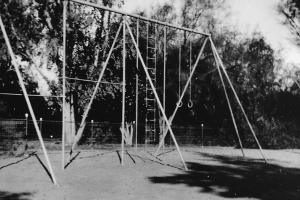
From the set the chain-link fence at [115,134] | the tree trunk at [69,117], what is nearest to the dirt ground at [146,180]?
the tree trunk at [69,117]

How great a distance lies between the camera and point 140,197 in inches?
286

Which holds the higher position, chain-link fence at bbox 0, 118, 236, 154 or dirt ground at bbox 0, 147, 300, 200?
chain-link fence at bbox 0, 118, 236, 154

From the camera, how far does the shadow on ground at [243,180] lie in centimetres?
788

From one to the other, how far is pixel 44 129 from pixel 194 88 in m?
10.8

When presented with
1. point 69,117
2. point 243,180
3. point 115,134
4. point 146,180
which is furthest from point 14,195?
point 115,134

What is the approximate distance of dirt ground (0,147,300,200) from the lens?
752cm

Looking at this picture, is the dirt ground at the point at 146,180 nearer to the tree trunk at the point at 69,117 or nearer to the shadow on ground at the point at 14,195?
the shadow on ground at the point at 14,195

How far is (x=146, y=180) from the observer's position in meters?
9.20

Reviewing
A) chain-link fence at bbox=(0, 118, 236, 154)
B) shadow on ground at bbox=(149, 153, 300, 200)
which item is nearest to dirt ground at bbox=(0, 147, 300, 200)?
shadow on ground at bbox=(149, 153, 300, 200)

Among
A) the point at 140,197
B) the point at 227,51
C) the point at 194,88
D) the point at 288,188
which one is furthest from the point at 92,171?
the point at 227,51

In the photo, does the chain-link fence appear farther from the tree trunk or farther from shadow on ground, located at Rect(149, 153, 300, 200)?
shadow on ground, located at Rect(149, 153, 300, 200)

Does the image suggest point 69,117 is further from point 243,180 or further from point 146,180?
point 243,180

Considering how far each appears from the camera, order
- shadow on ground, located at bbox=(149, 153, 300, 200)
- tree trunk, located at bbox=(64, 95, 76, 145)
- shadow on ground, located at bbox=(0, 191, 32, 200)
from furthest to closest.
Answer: tree trunk, located at bbox=(64, 95, 76, 145) < shadow on ground, located at bbox=(149, 153, 300, 200) < shadow on ground, located at bbox=(0, 191, 32, 200)

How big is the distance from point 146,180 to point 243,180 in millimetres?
2541
